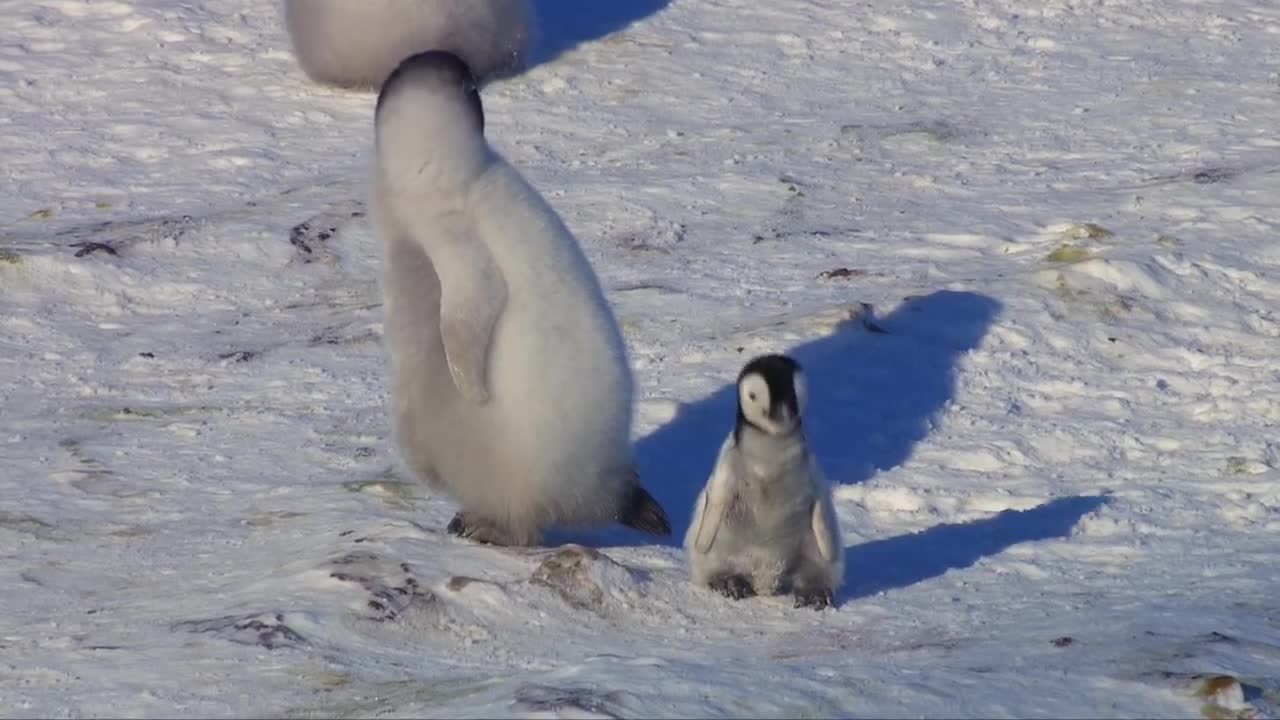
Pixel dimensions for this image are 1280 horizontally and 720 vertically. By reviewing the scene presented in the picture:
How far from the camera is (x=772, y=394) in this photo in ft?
12.7

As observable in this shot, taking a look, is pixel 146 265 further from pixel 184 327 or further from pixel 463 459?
pixel 463 459

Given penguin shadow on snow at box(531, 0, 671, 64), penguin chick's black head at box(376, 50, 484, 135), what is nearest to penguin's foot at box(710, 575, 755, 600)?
penguin chick's black head at box(376, 50, 484, 135)

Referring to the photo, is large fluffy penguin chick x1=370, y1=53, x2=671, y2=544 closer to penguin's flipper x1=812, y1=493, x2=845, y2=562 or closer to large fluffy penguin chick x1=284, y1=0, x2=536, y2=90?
penguin's flipper x1=812, y1=493, x2=845, y2=562

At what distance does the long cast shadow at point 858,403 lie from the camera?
479 cm

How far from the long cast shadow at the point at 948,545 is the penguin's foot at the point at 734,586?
19cm

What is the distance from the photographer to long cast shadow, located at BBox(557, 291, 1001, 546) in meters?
4.79

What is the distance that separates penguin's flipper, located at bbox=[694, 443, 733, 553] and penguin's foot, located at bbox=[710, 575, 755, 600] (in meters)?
0.07

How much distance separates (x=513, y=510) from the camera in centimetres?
418

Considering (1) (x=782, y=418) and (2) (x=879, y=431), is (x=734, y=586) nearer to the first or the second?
(1) (x=782, y=418)

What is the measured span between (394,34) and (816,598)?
4009mm

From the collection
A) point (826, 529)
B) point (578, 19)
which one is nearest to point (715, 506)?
point (826, 529)

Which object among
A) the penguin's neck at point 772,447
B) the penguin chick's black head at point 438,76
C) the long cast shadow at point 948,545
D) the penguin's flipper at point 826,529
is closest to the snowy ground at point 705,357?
the long cast shadow at point 948,545

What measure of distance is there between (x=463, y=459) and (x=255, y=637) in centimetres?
76

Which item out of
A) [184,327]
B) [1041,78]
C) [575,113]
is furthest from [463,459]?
[1041,78]
